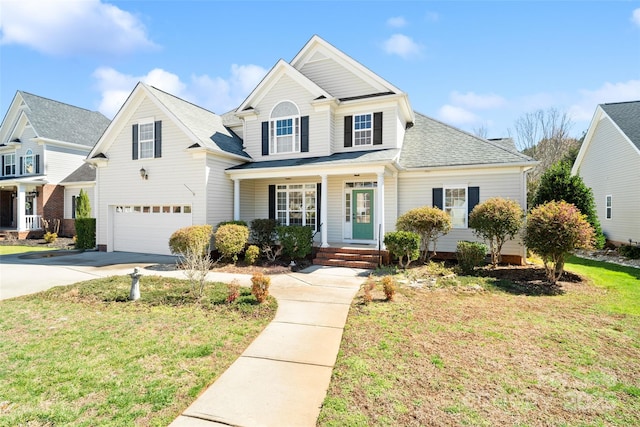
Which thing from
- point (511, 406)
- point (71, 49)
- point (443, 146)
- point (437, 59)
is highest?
point (437, 59)

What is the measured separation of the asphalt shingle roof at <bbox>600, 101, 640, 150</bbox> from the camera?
15157 mm

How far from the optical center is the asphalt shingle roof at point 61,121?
2245 centimetres

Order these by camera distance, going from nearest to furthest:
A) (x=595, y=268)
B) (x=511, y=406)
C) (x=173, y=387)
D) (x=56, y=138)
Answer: (x=511, y=406), (x=173, y=387), (x=595, y=268), (x=56, y=138)

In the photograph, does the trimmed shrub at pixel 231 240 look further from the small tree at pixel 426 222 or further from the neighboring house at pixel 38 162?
the neighboring house at pixel 38 162

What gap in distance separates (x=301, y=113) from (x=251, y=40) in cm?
381

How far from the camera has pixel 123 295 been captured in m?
7.55

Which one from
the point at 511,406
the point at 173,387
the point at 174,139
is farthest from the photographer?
the point at 174,139

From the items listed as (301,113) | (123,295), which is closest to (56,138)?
(301,113)

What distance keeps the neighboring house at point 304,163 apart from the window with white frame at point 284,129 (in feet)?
0.16

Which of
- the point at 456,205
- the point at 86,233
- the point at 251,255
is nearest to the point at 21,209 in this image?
the point at 86,233

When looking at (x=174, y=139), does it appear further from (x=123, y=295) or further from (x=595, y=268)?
(x=595, y=268)

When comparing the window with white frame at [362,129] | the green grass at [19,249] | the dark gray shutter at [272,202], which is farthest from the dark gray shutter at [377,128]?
the green grass at [19,249]

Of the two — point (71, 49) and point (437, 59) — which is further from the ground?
point (437, 59)

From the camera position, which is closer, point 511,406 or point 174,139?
point 511,406
